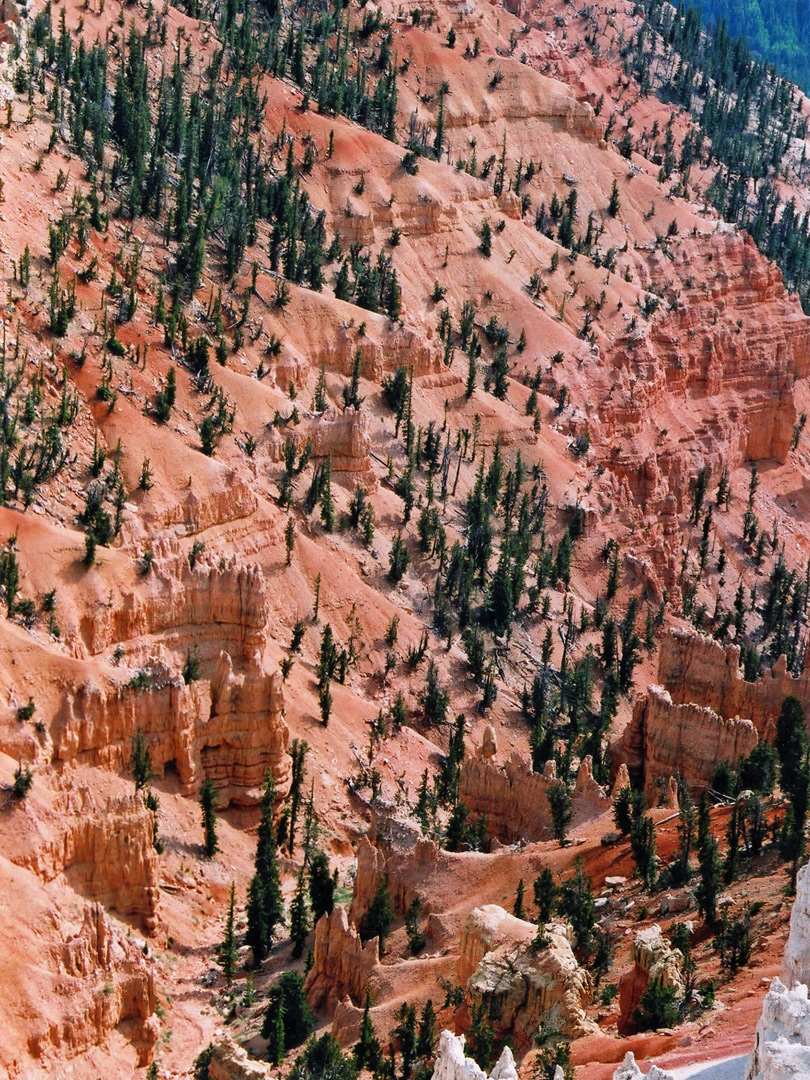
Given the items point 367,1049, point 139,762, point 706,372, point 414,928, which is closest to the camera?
point 367,1049

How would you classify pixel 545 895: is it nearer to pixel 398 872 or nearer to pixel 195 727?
pixel 398 872

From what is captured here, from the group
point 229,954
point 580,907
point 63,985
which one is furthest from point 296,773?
point 580,907

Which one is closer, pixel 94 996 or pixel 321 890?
pixel 94 996

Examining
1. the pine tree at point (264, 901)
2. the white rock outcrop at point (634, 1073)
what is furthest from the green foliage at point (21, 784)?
the white rock outcrop at point (634, 1073)

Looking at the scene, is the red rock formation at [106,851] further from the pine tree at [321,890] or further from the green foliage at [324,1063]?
the green foliage at [324,1063]

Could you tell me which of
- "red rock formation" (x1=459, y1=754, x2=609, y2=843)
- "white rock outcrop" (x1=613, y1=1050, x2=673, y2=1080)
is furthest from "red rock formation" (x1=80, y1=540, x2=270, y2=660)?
"white rock outcrop" (x1=613, y1=1050, x2=673, y2=1080)

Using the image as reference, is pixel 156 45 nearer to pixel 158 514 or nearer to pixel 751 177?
pixel 158 514

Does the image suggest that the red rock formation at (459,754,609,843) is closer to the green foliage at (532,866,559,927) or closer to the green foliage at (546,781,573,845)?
the green foliage at (546,781,573,845)
